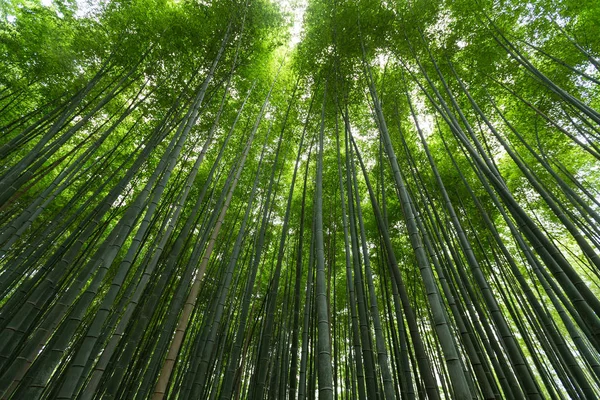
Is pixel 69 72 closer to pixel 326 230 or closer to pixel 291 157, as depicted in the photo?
pixel 291 157

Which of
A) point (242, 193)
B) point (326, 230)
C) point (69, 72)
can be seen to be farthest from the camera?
point (326, 230)

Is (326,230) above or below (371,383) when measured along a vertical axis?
above

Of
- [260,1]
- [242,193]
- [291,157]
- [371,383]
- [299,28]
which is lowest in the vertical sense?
[371,383]

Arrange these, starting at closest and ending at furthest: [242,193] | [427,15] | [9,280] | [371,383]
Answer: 1. [371,383]
2. [9,280]
3. [427,15]
4. [242,193]

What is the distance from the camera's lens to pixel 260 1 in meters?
4.53

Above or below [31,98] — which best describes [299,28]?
above

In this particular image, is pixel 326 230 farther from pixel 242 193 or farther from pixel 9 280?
pixel 9 280

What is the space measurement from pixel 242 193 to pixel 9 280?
11.7ft

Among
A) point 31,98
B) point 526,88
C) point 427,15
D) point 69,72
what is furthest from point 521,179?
point 31,98

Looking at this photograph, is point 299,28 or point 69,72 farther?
point 299,28

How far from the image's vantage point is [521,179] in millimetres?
5930

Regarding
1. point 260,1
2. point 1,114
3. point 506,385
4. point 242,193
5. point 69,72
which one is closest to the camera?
point 506,385

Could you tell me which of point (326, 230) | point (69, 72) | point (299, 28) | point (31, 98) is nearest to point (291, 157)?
point (326, 230)

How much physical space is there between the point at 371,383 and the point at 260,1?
17.2 feet
